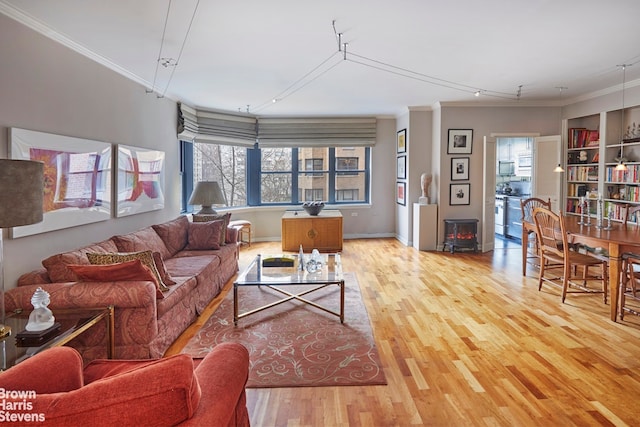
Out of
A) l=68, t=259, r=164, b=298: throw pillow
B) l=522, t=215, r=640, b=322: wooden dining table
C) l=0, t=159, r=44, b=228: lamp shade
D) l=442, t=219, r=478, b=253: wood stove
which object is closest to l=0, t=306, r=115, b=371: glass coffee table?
l=68, t=259, r=164, b=298: throw pillow

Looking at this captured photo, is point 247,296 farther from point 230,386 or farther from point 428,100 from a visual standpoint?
point 428,100

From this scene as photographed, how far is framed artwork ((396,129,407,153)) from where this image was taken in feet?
24.7

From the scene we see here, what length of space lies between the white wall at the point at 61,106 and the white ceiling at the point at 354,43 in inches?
6.5

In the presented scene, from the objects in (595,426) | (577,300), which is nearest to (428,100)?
(577,300)

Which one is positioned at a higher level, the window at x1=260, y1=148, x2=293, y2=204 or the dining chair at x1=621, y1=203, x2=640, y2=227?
the window at x1=260, y1=148, x2=293, y2=204

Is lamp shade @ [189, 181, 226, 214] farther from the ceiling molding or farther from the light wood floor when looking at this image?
the light wood floor

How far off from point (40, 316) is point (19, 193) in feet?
2.50

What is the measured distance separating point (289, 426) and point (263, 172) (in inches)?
256

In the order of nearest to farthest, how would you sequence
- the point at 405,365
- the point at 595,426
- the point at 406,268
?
the point at 595,426, the point at 405,365, the point at 406,268

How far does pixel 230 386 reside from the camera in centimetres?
144

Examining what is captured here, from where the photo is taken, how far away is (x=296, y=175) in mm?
8391

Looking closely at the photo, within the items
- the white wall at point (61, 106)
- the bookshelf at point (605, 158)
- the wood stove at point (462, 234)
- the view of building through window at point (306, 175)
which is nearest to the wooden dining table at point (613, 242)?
the bookshelf at point (605, 158)

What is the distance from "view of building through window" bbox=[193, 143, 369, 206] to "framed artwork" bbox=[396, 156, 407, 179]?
0.69 meters

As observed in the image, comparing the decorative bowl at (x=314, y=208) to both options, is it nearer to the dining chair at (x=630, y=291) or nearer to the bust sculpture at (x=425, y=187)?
the bust sculpture at (x=425, y=187)
